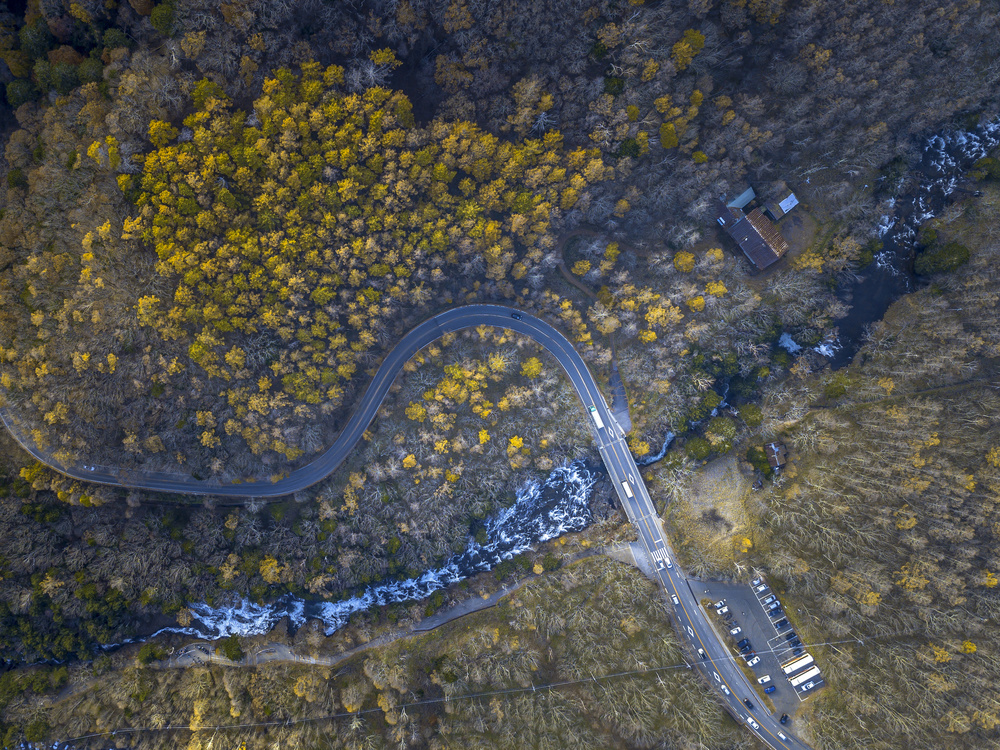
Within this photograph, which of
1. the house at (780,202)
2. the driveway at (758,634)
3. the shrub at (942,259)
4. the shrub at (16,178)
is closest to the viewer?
the shrub at (16,178)

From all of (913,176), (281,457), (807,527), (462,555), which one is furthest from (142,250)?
(913,176)

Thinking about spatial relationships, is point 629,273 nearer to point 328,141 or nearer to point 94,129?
point 328,141

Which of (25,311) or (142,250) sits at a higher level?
(142,250)

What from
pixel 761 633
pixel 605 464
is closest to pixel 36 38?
pixel 605 464

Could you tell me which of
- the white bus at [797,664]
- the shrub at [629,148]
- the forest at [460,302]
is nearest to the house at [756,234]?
the forest at [460,302]

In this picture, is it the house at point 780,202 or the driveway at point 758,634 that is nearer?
the driveway at point 758,634

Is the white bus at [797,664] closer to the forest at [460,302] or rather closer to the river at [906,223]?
the forest at [460,302]

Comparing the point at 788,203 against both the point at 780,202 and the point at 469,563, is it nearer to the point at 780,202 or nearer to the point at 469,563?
the point at 780,202
